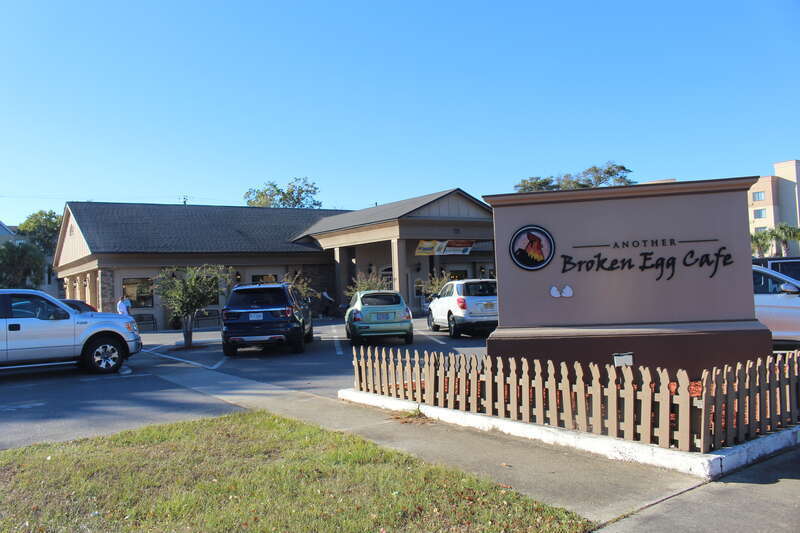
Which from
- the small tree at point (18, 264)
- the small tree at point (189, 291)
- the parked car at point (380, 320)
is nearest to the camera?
the parked car at point (380, 320)

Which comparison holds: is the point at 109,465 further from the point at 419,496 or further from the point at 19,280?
the point at 19,280

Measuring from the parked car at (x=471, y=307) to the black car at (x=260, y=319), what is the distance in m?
4.36

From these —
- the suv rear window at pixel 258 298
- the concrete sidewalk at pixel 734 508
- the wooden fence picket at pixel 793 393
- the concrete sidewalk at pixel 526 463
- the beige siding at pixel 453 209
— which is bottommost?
the concrete sidewalk at pixel 734 508

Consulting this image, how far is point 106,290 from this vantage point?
27.7m

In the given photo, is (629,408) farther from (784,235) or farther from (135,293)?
(784,235)

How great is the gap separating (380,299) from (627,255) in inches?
387

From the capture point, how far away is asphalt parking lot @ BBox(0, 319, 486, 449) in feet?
26.1

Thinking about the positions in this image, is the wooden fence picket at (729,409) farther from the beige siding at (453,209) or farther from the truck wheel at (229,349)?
the beige siding at (453,209)

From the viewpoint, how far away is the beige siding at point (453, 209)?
93.1 feet

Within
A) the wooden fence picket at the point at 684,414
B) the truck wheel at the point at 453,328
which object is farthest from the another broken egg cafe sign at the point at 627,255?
the truck wheel at the point at 453,328

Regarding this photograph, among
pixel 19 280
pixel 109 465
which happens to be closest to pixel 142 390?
pixel 109 465

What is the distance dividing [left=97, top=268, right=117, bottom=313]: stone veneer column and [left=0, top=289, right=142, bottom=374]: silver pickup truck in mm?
16124

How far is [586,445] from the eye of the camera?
588 centimetres

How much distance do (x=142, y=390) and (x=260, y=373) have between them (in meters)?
2.44
